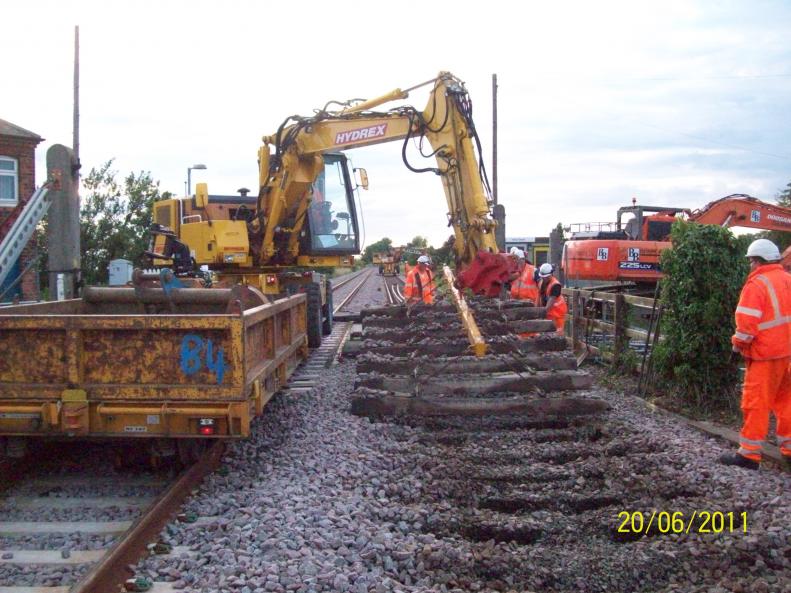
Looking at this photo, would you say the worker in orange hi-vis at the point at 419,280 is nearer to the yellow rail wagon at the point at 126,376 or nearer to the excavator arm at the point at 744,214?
the excavator arm at the point at 744,214

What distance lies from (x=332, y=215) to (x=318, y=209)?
0.99ft

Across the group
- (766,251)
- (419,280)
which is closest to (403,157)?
(419,280)

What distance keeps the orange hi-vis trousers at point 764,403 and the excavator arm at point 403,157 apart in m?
3.64

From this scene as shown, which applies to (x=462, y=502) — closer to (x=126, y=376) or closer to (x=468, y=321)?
(x=126, y=376)

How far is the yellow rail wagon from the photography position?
5527mm

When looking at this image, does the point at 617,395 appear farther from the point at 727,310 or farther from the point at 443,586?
the point at 443,586

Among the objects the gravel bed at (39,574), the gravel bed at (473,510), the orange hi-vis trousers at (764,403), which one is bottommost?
the gravel bed at (39,574)

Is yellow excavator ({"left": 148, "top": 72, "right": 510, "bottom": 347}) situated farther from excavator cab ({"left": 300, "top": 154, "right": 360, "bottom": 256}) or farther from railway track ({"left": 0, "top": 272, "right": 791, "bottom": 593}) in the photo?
railway track ({"left": 0, "top": 272, "right": 791, "bottom": 593})

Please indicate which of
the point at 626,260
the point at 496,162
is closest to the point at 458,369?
the point at 626,260

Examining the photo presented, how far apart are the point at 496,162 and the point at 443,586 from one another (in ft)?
80.5

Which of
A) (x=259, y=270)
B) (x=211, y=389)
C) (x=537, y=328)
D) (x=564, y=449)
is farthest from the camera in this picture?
(x=259, y=270)

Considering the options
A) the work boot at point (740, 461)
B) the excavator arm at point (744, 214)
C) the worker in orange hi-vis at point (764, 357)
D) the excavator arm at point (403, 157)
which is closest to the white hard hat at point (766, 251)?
the worker in orange hi-vis at point (764, 357)

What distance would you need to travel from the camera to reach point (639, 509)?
516cm
